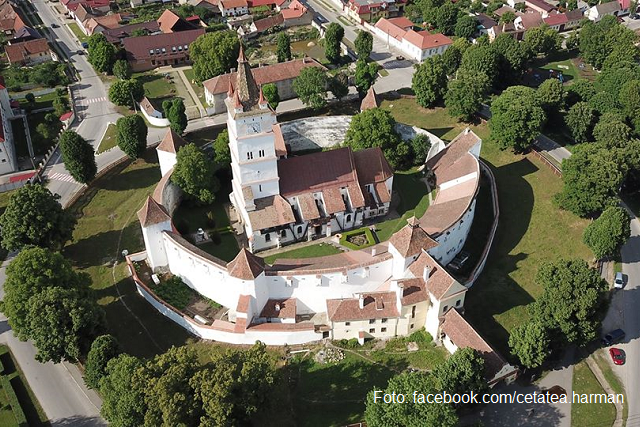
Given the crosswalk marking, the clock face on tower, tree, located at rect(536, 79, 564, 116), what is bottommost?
the crosswalk marking

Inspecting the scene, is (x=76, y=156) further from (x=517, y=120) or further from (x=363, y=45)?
(x=517, y=120)

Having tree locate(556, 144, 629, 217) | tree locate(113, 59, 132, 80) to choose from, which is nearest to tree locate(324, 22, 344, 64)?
tree locate(113, 59, 132, 80)

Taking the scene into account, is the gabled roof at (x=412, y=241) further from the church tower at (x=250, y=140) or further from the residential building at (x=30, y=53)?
the residential building at (x=30, y=53)

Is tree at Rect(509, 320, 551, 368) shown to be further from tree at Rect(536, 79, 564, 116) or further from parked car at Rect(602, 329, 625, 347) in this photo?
tree at Rect(536, 79, 564, 116)

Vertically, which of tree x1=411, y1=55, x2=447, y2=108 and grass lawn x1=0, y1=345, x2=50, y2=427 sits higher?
tree x1=411, y1=55, x2=447, y2=108

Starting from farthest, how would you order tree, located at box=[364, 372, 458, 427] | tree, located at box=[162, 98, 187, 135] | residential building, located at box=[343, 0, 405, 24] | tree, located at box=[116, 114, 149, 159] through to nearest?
1. residential building, located at box=[343, 0, 405, 24]
2. tree, located at box=[162, 98, 187, 135]
3. tree, located at box=[116, 114, 149, 159]
4. tree, located at box=[364, 372, 458, 427]

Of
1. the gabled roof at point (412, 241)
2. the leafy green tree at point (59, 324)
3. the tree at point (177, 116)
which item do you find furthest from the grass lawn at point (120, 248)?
the gabled roof at point (412, 241)

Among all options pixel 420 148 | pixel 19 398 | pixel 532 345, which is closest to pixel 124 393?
pixel 19 398
